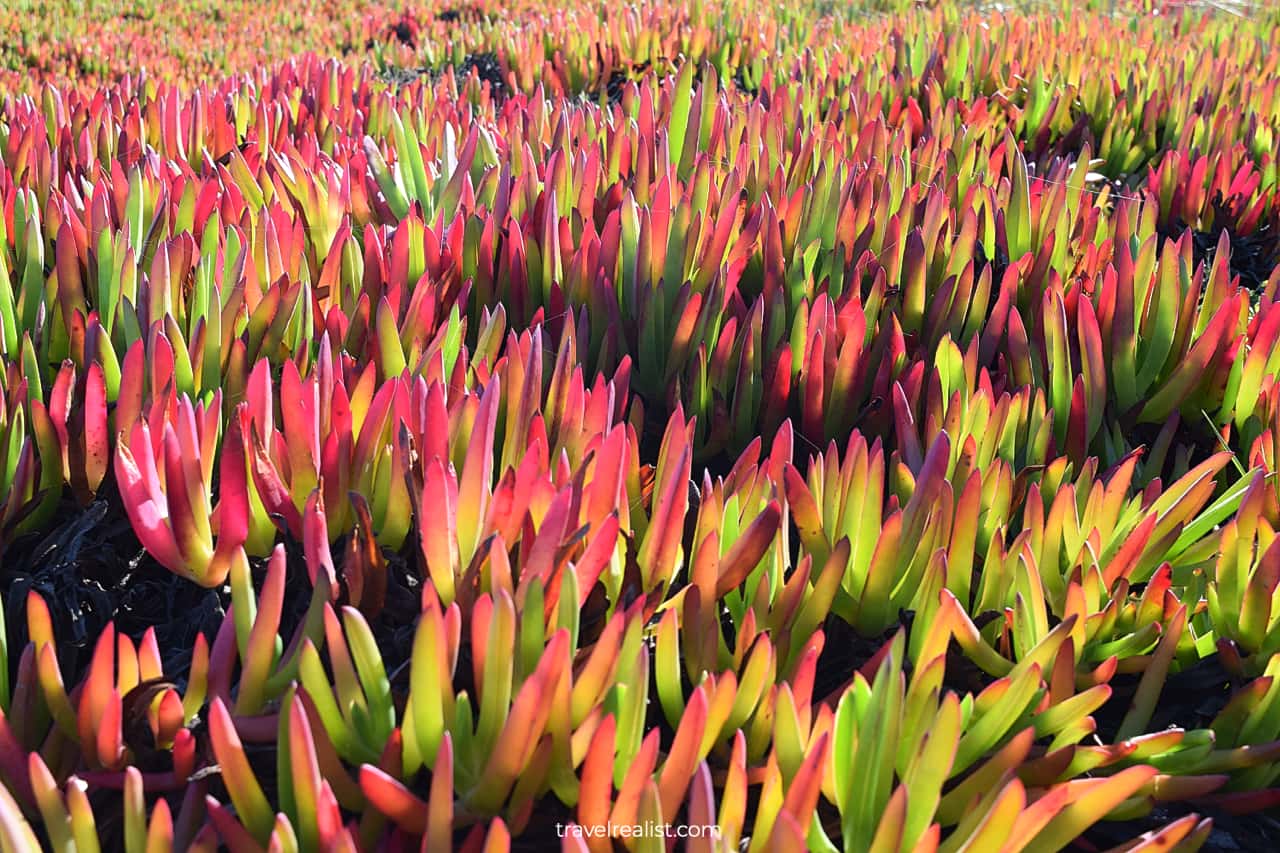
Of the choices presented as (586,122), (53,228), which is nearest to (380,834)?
(53,228)

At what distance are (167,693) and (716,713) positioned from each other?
0.50 metres

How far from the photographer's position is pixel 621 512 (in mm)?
1239

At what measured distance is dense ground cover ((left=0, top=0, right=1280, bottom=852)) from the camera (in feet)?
3.18

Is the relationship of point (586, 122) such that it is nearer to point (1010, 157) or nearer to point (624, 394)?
point (1010, 157)

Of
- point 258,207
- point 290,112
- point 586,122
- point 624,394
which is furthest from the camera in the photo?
point 290,112

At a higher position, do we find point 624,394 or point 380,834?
point 624,394

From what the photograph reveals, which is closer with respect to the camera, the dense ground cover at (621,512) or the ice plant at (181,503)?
the dense ground cover at (621,512)

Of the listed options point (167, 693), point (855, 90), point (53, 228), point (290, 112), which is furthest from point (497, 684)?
point (855, 90)

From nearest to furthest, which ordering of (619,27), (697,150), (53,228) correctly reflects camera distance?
(53,228), (697,150), (619,27)

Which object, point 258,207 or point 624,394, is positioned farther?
point 258,207

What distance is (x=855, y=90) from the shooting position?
3.43 metres

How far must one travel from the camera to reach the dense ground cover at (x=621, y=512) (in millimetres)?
970

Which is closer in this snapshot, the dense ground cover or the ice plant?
the dense ground cover

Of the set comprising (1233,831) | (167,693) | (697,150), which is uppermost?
(697,150)
